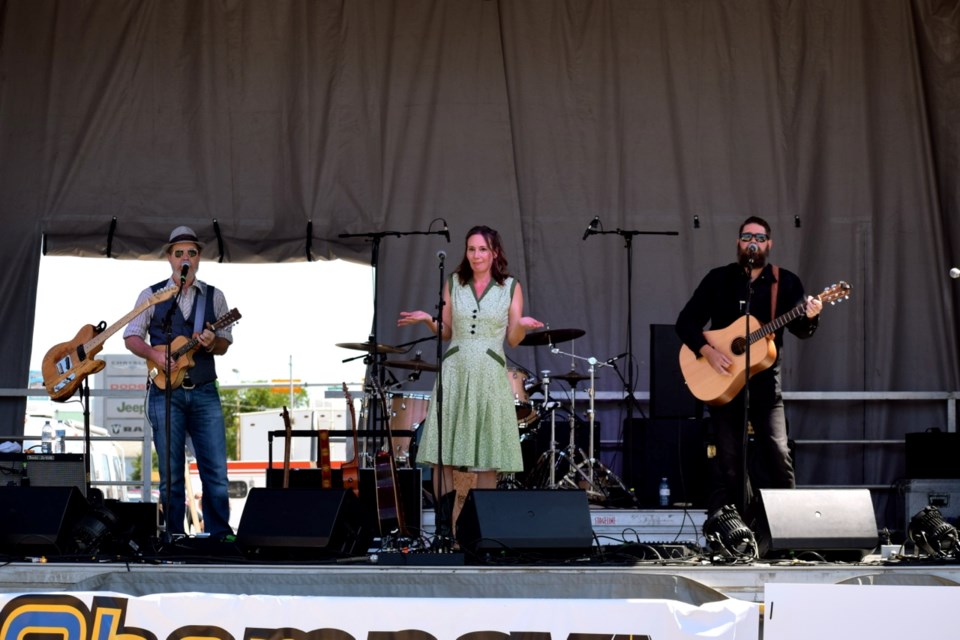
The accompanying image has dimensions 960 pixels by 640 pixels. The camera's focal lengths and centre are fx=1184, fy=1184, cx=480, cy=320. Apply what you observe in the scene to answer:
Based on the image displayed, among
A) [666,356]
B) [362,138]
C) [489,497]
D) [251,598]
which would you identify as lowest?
[251,598]

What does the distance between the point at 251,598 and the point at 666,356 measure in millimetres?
4639

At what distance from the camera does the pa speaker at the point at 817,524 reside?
4953 millimetres

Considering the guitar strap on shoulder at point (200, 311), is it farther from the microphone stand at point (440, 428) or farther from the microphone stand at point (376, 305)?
the microphone stand at point (440, 428)

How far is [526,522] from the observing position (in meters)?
5.06

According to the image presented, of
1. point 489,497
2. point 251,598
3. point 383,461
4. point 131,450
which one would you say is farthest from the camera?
point 131,450

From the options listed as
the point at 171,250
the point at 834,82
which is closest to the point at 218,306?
the point at 171,250

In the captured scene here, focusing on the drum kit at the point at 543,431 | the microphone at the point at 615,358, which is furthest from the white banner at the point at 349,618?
the microphone at the point at 615,358

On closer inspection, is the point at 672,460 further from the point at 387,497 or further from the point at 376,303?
the point at 376,303

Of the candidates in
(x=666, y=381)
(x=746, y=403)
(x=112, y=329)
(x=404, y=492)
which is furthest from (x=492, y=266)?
(x=666, y=381)

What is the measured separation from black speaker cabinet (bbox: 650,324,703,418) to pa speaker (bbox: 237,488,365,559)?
3.43m

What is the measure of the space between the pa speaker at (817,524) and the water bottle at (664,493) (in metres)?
2.67

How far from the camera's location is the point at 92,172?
29.6ft

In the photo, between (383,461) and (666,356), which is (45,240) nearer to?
(383,461)

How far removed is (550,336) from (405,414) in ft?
3.86
